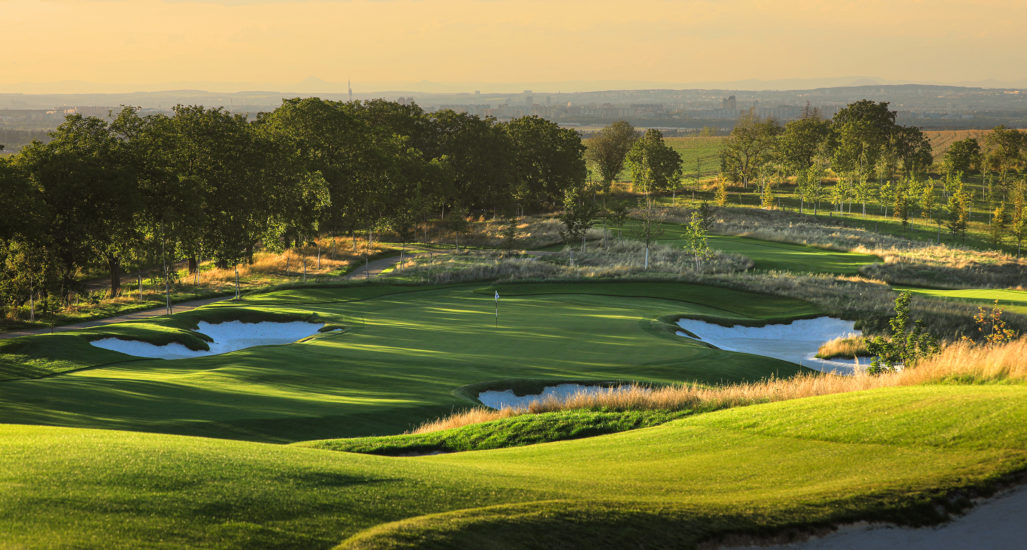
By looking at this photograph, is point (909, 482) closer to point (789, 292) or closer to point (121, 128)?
point (789, 292)

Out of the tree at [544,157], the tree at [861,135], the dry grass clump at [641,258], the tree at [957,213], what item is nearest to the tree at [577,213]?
the dry grass clump at [641,258]

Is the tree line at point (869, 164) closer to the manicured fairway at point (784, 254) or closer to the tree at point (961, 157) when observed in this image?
the tree at point (961, 157)

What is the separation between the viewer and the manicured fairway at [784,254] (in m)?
55.4

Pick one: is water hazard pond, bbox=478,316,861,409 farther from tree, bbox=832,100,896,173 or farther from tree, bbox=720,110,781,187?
tree, bbox=720,110,781,187

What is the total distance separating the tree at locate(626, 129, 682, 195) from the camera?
342ft

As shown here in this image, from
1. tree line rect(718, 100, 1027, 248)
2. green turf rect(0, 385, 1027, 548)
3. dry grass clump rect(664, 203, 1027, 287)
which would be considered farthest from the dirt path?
tree line rect(718, 100, 1027, 248)

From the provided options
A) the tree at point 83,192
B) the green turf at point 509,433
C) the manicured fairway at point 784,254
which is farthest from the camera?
the manicured fairway at point 784,254

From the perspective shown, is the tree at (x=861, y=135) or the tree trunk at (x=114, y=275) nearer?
the tree trunk at (x=114, y=275)

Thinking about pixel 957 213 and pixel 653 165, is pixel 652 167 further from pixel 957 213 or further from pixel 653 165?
pixel 957 213

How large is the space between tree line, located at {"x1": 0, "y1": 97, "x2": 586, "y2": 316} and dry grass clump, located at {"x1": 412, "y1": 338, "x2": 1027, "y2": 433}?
33.1 metres

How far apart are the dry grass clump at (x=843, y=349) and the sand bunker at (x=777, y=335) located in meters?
0.56

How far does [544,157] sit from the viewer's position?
103 meters

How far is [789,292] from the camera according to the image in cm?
4106

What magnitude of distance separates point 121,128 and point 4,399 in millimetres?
41852
